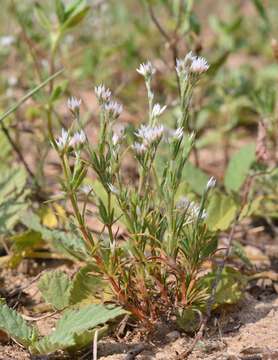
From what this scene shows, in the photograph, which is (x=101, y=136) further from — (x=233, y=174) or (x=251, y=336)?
(x=233, y=174)

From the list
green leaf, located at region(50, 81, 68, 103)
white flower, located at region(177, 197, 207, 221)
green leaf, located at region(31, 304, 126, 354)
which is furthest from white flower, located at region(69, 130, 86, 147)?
green leaf, located at region(50, 81, 68, 103)

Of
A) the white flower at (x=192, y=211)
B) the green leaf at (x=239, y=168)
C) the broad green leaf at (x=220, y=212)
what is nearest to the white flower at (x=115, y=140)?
the white flower at (x=192, y=211)

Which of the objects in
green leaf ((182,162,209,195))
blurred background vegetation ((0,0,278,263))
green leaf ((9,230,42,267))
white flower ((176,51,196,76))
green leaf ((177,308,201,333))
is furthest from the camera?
blurred background vegetation ((0,0,278,263))

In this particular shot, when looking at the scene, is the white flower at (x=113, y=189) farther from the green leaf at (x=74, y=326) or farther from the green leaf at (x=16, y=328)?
the green leaf at (x=16, y=328)

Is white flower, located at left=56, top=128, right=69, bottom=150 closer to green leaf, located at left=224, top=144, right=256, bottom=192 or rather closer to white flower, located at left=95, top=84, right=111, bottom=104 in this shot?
white flower, located at left=95, top=84, right=111, bottom=104

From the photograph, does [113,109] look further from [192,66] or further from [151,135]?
[192,66]

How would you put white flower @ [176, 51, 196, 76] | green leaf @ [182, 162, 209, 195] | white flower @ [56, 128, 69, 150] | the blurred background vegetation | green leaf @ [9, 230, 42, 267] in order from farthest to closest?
the blurred background vegetation < green leaf @ [182, 162, 209, 195] < green leaf @ [9, 230, 42, 267] < white flower @ [176, 51, 196, 76] < white flower @ [56, 128, 69, 150]
